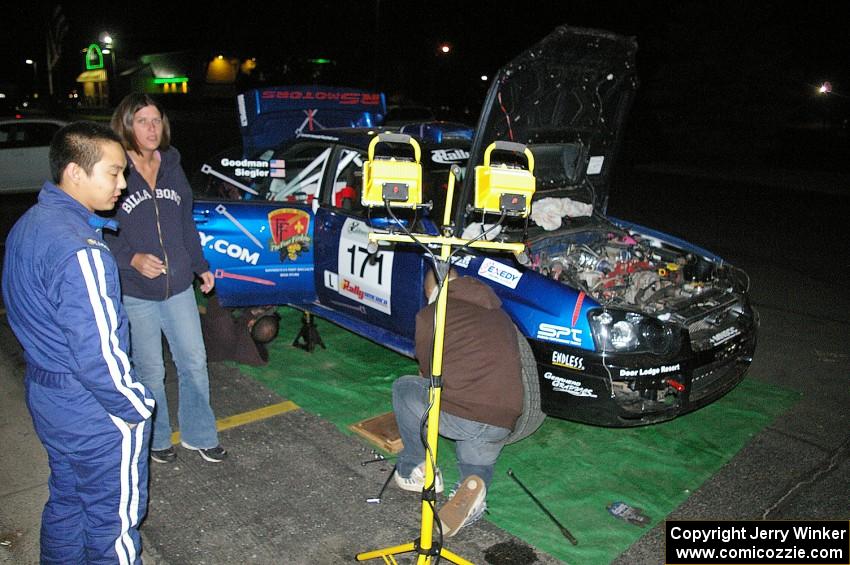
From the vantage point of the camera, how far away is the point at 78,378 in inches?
89.4

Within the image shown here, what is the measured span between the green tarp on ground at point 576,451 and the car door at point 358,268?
1.62 ft

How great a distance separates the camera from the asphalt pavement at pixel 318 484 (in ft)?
10.5

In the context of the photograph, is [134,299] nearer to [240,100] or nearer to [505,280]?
[505,280]

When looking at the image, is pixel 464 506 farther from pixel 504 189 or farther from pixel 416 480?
pixel 504 189

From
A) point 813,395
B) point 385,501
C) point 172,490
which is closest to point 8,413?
point 172,490

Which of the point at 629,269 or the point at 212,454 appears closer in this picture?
the point at 212,454

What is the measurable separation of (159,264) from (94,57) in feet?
211

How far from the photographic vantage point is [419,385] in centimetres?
334

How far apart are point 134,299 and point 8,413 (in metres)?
1.73

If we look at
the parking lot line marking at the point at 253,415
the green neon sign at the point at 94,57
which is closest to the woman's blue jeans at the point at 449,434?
the parking lot line marking at the point at 253,415

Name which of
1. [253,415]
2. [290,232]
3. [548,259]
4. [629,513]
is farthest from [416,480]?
[290,232]

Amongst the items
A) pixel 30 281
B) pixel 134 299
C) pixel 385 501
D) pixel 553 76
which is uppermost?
pixel 553 76

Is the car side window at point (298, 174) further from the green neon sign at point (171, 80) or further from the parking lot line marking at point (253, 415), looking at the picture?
the green neon sign at point (171, 80)

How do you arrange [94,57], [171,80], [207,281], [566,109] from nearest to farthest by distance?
[207,281], [566,109], [171,80], [94,57]
